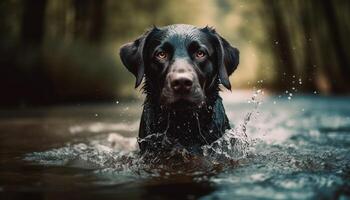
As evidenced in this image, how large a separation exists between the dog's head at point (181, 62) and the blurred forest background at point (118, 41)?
26.9 feet

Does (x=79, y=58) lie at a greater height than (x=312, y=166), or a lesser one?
greater

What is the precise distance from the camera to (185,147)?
6.80 meters

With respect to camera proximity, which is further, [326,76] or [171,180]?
[326,76]

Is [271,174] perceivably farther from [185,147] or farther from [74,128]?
[74,128]

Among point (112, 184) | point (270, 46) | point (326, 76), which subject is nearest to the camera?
point (112, 184)

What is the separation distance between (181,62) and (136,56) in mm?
1006

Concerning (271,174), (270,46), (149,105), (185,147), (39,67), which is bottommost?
(271,174)

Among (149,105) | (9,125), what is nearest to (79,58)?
(9,125)

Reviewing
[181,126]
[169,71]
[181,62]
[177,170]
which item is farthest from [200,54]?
[177,170]

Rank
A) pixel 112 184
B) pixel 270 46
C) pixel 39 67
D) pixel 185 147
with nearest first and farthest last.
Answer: pixel 112 184 → pixel 185 147 → pixel 39 67 → pixel 270 46

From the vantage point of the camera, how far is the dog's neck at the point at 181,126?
6820 millimetres

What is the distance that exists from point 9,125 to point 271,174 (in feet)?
26.2

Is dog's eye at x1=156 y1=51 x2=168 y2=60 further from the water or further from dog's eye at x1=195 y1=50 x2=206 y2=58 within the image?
the water

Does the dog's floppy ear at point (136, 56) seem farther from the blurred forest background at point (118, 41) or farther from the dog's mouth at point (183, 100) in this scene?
the blurred forest background at point (118, 41)
